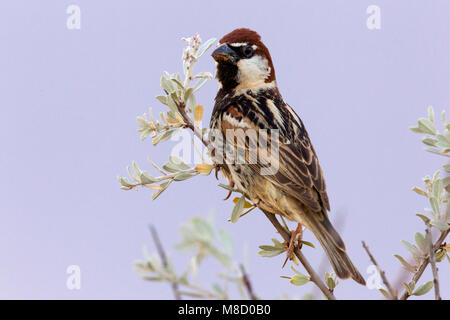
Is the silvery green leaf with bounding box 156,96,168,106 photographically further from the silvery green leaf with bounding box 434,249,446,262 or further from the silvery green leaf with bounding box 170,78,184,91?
the silvery green leaf with bounding box 434,249,446,262

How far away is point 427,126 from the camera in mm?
1115

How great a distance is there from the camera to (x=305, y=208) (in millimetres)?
1902

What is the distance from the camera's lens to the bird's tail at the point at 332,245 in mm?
1686

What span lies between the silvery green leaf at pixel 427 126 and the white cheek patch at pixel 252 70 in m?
1.26

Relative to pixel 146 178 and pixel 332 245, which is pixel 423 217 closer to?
pixel 146 178

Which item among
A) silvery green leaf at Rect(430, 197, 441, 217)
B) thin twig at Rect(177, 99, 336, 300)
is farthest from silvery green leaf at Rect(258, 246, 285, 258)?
silvery green leaf at Rect(430, 197, 441, 217)

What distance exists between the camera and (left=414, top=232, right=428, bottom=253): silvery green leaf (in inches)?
41.6

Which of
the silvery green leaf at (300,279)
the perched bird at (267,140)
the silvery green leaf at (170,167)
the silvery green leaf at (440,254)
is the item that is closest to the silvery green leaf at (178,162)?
the silvery green leaf at (170,167)

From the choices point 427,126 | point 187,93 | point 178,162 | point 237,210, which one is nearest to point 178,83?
point 187,93

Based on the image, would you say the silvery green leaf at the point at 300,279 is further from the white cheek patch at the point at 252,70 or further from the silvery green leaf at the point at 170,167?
the white cheek patch at the point at 252,70

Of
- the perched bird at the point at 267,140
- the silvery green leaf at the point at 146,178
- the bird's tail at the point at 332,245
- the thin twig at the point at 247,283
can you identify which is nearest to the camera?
the thin twig at the point at 247,283

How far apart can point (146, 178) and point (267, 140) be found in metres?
0.88

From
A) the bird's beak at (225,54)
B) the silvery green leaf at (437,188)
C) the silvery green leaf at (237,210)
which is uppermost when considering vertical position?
the bird's beak at (225,54)
